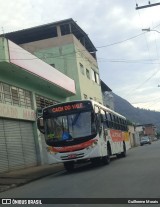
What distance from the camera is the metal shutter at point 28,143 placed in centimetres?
2700

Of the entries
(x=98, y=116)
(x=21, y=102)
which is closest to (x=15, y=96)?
(x=21, y=102)

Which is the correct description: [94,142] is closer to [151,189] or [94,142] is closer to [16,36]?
[151,189]

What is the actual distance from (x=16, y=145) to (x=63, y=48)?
18.9 meters

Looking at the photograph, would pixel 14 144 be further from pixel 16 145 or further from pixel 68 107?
pixel 68 107

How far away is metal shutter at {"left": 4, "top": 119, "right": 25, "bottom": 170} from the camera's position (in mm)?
24594

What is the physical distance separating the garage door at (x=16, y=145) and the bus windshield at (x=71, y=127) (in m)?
4.59

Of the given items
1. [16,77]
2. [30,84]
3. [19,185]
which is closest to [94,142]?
[19,185]

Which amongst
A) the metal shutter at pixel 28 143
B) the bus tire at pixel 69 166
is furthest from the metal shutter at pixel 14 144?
the bus tire at pixel 69 166

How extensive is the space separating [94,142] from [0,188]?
5.34 m

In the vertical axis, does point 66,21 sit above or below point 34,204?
above

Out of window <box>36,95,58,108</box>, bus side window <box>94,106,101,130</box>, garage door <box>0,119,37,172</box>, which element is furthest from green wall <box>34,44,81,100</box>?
bus side window <box>94,106,101,130</box>

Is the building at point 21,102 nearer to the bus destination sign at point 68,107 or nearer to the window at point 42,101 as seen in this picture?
the window at point 42,101

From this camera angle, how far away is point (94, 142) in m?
19.8

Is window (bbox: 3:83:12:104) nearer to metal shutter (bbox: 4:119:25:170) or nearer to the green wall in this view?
metal shutter (bbox: 4:119:25:170)
